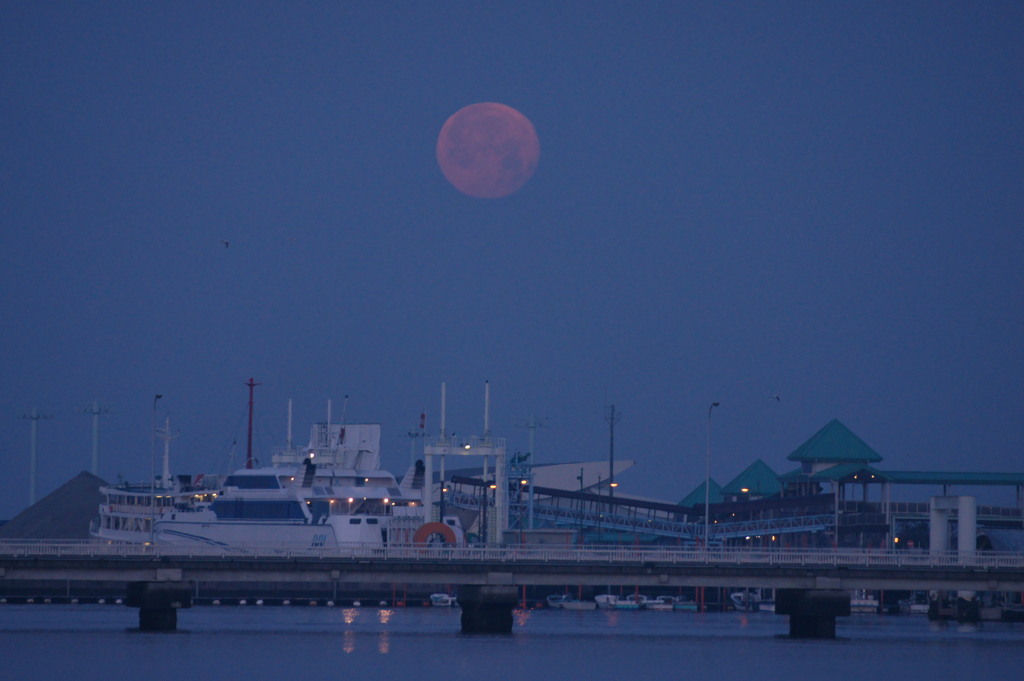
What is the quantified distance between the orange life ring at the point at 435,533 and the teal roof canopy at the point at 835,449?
55.2 m

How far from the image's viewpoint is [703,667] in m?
57.7

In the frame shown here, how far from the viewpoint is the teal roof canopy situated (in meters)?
136

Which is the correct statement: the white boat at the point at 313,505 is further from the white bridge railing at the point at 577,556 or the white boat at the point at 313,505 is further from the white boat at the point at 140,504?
the white bridge railing at the point at 577,556

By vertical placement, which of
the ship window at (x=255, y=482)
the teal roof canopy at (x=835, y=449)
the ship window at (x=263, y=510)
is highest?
the teal roof canopy at (x=835, y=449)

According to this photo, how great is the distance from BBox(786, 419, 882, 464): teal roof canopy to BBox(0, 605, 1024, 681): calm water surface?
158ft

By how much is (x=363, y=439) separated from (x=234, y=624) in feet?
69.9

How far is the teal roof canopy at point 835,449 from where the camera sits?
135875 millimetres

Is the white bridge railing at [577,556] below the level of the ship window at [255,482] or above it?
below

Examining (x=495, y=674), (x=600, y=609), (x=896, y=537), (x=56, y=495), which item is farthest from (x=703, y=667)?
(x=56, y=495)

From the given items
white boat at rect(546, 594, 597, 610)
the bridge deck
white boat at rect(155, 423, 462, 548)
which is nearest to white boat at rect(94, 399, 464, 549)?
white boat at rect(155, 423, 462, 548)

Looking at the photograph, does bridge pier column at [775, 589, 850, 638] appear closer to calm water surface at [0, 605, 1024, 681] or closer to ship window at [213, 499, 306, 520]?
calm water surface at [0, 605, 1024, 681]

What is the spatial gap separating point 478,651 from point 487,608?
938cm

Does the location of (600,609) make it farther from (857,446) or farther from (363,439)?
(857,446)

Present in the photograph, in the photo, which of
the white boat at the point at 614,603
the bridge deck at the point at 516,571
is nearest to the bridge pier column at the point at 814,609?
the bridge deck at the point at 516,571
